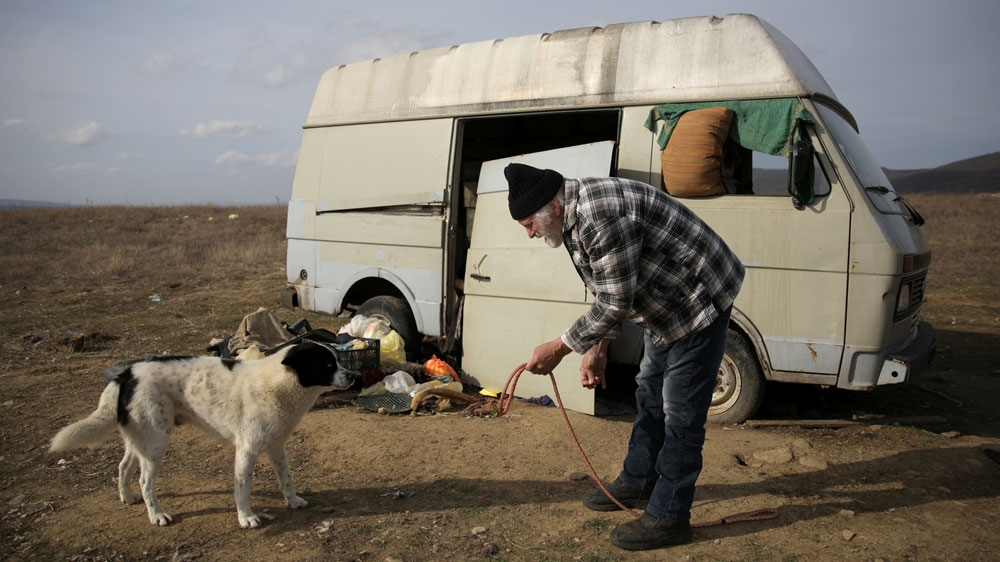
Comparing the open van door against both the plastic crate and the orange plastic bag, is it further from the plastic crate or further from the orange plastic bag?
the plastic crate

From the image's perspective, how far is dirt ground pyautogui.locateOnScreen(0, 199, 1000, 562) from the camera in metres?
3.37

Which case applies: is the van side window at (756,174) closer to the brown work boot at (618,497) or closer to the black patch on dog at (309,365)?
the brown work boot at (618,497)

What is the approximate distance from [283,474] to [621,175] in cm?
333

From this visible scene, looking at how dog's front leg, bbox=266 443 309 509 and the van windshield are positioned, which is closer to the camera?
dog's front leg, bbox=266 443 309 509

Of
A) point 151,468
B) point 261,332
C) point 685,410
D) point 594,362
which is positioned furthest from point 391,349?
point 685,410

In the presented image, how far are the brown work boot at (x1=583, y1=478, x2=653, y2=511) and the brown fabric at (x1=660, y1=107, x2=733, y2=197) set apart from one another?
7.51 feet

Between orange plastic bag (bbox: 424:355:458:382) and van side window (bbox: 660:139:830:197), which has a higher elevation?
van side window (bbox: 660:139:830:197)

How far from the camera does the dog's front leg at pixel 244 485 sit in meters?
3.50

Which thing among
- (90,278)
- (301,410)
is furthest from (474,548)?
(90,278)

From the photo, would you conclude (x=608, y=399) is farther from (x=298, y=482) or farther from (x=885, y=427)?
(x=298, y=482)

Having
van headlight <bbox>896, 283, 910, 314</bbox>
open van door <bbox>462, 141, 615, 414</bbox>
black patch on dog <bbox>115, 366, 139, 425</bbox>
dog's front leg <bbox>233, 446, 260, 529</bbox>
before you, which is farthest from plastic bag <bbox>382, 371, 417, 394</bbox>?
van headlight <bbox>896, 283, 910, 314</bbox>

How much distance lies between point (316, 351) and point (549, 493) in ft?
5.52

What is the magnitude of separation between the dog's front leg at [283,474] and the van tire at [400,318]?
115 inches

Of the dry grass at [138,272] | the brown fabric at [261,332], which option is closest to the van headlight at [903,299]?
the brown fabric at [261,332]
